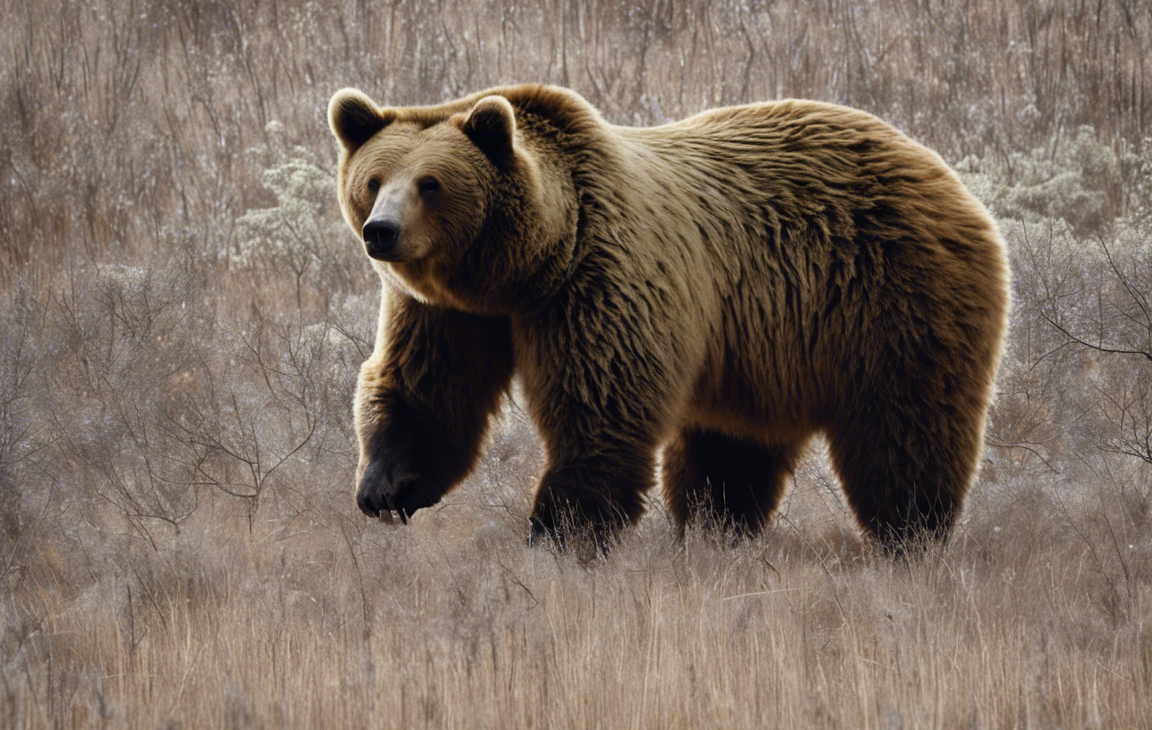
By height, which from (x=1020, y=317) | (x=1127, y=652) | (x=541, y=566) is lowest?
(x=1020, y=317)

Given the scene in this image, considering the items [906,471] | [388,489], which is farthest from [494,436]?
[906,471]

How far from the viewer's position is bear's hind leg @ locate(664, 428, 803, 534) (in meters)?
5.73

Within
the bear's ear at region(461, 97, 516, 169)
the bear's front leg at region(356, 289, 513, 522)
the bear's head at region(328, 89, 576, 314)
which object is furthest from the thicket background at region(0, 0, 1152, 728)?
the bear's ear at region(461, 97, 516, 169)

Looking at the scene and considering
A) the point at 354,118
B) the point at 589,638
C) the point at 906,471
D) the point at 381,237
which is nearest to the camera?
the point at 589,638

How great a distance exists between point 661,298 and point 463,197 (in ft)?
2.88

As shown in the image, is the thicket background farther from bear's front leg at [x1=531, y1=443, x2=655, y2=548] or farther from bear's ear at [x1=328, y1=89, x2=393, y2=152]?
bear's ear at [x1=328, y1=89, x2=393, y2=152]

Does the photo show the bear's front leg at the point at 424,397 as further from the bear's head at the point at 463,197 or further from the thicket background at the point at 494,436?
the thicket background at the point at 494,436

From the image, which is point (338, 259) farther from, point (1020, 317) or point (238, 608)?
point (238, 608)

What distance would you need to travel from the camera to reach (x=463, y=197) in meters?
4.49

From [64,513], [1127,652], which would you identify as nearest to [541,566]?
[1127,652]

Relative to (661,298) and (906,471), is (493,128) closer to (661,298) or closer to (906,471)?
(661,298)

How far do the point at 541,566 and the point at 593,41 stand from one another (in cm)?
987

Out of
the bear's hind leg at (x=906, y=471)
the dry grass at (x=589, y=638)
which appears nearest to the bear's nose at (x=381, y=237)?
the dry grass at (x=589, y=638)

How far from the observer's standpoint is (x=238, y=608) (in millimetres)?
3908
